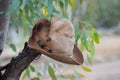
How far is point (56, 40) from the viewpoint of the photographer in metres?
1.19

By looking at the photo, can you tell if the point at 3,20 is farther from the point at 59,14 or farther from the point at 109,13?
the point at 109,13

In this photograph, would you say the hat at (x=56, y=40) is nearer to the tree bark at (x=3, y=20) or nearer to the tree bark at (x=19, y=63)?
the tree bark at (x=19, y=63)

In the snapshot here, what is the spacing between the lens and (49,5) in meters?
1.34

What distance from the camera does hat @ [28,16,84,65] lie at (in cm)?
118

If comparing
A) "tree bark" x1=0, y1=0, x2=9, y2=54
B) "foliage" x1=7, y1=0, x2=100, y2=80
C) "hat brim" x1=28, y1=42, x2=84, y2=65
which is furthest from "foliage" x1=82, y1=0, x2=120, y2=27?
"hat brim" x1=28, y1=42, x2=84, y2=65

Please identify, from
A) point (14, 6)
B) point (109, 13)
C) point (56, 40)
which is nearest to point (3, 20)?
point (14, 6)

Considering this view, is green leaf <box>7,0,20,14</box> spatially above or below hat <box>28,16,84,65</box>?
above

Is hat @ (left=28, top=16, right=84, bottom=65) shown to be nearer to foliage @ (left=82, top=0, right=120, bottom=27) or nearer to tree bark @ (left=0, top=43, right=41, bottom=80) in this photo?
tree bark @ (left=0, top=43, right=41, bottom=80)

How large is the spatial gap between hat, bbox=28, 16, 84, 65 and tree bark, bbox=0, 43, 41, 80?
0.05m

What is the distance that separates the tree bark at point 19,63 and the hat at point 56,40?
0.15 ft

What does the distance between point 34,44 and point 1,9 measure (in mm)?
230

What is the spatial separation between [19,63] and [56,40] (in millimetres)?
168

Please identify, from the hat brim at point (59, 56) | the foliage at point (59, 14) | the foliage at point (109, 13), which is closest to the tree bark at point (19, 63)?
the hat brim at point (59, 56)

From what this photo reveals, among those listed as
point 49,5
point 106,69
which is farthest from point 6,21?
point 106,69
